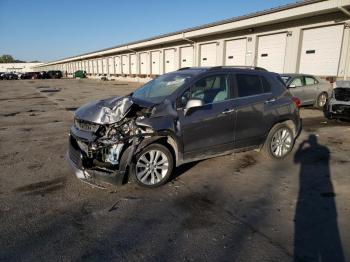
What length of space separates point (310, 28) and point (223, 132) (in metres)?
14.1

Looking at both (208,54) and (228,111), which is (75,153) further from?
(208,54)

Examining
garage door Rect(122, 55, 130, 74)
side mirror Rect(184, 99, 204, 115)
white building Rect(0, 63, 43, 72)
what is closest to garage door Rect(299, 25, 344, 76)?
side mirror Rect(184, 99, 204, 115)

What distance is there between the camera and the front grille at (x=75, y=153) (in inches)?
177

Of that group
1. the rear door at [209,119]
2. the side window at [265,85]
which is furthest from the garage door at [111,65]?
the rear door at [209,119]

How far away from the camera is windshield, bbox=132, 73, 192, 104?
202 inches

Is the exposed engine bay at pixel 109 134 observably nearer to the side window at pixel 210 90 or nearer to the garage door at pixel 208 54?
the side window at pixel 210 90

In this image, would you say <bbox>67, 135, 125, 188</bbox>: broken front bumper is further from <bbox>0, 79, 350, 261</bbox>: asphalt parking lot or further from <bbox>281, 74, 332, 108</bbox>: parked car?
<bbox>281, 74, 332, 108</bbox>: parked car

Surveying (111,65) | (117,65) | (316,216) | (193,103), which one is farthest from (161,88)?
(111,65)

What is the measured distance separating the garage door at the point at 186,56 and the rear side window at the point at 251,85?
73.4 feet

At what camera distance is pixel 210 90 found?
5.26 meters

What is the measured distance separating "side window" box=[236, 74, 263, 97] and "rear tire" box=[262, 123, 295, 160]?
898 millimetres

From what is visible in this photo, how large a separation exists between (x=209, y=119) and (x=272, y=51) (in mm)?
15707

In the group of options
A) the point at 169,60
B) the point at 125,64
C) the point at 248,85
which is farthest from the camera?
the point at 125,64

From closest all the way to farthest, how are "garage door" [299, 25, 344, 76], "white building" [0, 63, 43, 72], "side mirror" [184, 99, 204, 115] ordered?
1. "side mirror" [184, 99, 204, 115]
2. "garage door" [299, 25, 344, 76]
3. "white building" [0, 63, 43, 72]
